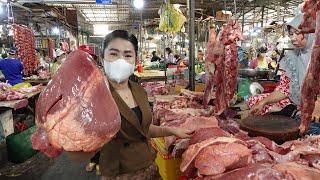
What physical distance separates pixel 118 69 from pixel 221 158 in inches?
41.7

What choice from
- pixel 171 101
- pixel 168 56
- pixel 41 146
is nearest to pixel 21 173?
pixel 171 101

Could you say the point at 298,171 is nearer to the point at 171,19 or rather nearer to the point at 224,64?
the point at 224,64

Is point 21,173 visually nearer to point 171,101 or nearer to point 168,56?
A: point 171,101

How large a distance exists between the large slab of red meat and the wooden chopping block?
186 centimetres

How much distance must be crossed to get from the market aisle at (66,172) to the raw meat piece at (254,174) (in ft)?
16.1

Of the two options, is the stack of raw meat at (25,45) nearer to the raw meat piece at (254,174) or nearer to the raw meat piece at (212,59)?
the raw meat piece at (212,59)

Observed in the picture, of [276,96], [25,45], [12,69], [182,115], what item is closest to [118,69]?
[182,115]

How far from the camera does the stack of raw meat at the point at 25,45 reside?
10.9 metres

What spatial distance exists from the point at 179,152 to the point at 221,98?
51.4 inches

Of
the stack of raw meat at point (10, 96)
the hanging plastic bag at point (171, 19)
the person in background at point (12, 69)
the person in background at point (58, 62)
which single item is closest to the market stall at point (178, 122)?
the person in background at point (58, 62)

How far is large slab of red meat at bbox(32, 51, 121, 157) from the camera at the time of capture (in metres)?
1.57

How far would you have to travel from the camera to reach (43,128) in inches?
63.7

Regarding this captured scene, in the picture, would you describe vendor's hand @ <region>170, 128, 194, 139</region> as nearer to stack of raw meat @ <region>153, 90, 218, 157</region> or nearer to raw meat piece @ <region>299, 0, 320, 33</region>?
stack of raw meat @ <region>153, 90, 218, 157</region>

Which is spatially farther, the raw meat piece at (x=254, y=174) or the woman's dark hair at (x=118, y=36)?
the woman's dark hair at (x=118, y=36)
